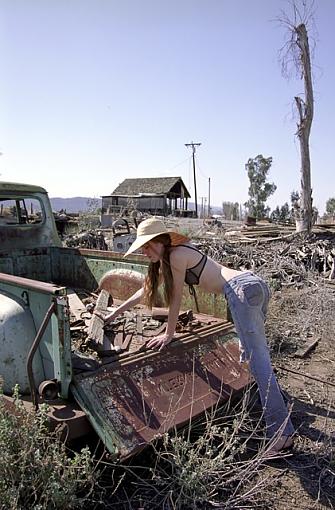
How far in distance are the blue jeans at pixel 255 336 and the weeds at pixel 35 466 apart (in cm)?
141

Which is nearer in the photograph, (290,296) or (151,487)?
(151,487)

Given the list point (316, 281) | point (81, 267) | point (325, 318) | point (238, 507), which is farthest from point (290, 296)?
point (238, 507)

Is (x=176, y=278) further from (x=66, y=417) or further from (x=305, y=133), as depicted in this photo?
(x=305, y=133)

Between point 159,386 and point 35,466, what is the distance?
0.99 metres

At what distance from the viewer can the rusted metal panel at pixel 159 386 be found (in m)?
2.68

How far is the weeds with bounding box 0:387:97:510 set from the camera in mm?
2336

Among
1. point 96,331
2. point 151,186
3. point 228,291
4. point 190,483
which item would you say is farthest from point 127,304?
point 151,186

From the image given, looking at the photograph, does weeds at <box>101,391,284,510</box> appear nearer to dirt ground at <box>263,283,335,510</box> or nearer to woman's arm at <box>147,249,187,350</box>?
dirt ground at <box>263,283,335,510</box>

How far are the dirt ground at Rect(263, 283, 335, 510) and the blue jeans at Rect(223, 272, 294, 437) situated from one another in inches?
10.8

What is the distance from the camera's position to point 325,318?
6660mm

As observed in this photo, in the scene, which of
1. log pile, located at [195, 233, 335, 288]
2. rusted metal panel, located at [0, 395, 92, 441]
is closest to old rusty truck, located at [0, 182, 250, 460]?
rusted metal panel, located at [0, 395, 92, 441]

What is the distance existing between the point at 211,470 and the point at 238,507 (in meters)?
0.29

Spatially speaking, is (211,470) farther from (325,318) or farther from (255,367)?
(325,318)

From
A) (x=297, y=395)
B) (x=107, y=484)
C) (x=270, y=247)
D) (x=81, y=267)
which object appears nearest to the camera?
(x=107, y=484)
